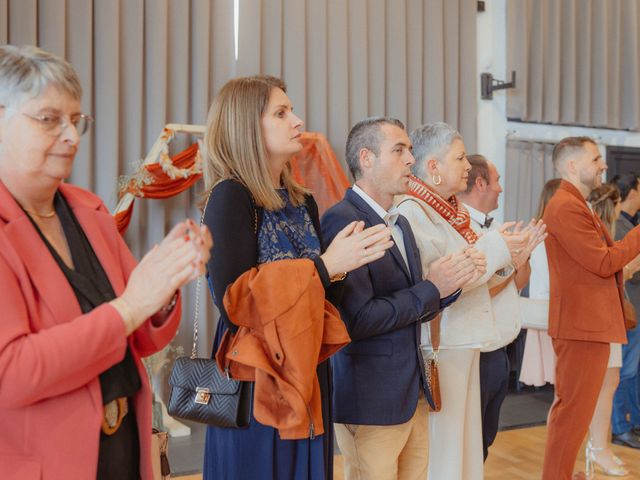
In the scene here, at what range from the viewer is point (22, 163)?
1339 millimetres

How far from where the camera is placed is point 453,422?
9.11ft

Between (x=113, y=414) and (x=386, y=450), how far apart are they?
1.25 metres

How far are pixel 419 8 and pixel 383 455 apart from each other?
5074 millimetres

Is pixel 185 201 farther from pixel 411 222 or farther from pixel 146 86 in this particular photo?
pixel 411 222

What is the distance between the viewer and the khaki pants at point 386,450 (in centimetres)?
243

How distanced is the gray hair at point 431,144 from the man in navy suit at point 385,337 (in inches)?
17.5

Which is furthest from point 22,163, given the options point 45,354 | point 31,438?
point 31,438

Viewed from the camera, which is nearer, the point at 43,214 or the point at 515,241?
the point at 43,214

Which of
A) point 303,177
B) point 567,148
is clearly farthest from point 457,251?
point 303,177

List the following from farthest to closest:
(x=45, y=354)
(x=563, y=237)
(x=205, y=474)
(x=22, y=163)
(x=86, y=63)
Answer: (x=86, y=63) → (x=563, y=237) → (x=205, y=474) → (x=22, y=163) → (x=45, y=354)

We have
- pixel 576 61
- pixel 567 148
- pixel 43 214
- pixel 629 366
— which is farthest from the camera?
pixel 576 61

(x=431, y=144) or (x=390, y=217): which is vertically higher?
(x=431, y=144)

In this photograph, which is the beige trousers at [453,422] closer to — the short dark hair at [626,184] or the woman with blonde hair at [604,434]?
the woman with blonde hair at [604,434]

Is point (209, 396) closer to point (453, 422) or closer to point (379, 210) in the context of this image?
point (379, 210)
